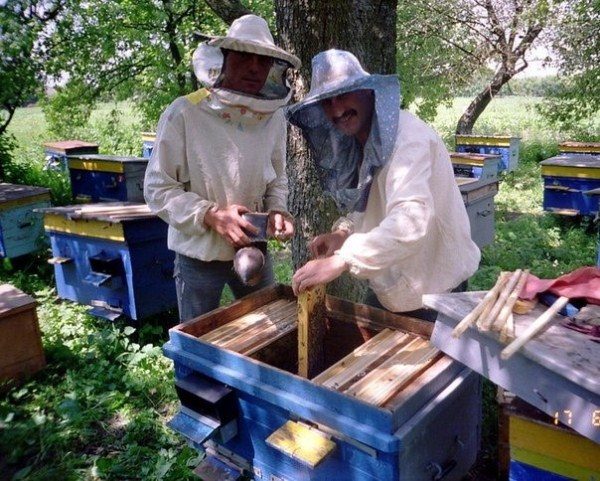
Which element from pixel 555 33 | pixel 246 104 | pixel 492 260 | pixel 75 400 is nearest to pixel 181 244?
pixel 246 104

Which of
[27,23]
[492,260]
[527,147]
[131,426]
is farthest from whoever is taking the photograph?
[527,147]

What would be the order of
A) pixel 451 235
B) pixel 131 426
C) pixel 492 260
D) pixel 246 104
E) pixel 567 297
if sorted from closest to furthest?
→ pixel 567 297 < pixel 451 235 < pixel 246 104 < pixel 131 426 < pixel 492 260

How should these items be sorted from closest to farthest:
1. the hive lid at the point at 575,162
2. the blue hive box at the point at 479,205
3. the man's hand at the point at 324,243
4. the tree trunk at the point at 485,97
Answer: the man's hand at the point at 324,243
the blue hive box at the point at 479,205
the hive lid at the point at 575,162
the tree trunk at the point at 485,97

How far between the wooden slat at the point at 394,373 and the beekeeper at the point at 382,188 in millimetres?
233

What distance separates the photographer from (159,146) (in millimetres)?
A: 2043

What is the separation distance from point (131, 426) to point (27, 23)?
266 inches

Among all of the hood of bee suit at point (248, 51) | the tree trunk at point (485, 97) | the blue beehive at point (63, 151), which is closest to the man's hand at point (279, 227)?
the hood of bee suit at point (248, 51)

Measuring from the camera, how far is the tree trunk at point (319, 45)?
2.61 m

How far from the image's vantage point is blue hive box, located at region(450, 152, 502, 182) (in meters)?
7.12

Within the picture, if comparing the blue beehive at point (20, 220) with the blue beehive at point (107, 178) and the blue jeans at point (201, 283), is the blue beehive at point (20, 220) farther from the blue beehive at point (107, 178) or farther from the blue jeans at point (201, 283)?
the blue jeans at point (201, 283)

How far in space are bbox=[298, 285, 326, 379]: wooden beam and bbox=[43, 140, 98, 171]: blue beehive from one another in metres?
6.96

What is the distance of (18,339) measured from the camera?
303 centimetres

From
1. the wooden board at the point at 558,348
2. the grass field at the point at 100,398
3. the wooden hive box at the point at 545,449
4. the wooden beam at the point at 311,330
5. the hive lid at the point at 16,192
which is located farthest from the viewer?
the hive lid at the point at 16,192

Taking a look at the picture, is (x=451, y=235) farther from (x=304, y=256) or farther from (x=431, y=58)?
(x=431, y=58)
